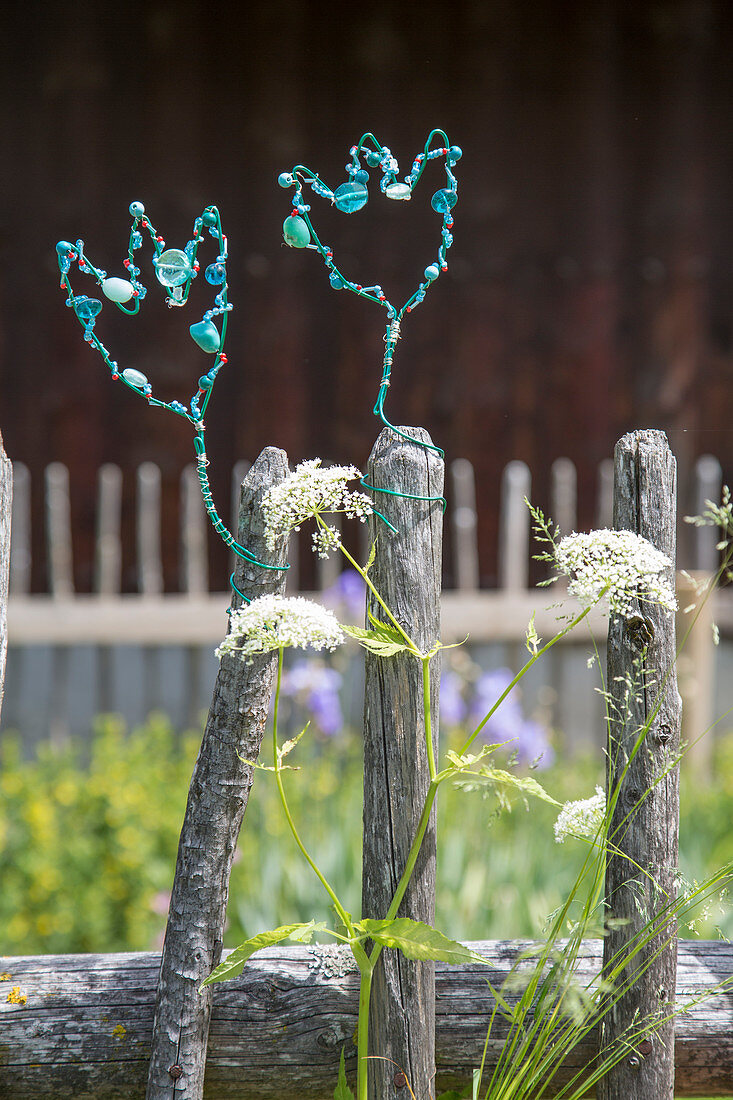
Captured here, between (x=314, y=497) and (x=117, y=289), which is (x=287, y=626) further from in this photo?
(x=117, y=289)

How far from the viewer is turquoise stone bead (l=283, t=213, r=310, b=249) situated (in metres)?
1.17

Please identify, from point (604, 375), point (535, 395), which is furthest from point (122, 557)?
point (604, 375)

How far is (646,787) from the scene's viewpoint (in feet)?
4.28

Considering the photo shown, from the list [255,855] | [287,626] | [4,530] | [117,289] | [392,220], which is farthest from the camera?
[392,220]

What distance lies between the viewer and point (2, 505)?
1274 mm

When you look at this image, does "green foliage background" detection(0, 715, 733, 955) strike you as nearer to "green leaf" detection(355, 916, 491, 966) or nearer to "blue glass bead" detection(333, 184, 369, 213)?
"green leaf" detection(355, 916, 491, 966)

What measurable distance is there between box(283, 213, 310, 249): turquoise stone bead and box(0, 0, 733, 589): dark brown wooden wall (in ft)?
10.7

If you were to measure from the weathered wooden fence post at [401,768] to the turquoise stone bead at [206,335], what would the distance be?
255 millimetres

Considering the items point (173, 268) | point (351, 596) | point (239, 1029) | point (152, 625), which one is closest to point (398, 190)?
point (173, 268)

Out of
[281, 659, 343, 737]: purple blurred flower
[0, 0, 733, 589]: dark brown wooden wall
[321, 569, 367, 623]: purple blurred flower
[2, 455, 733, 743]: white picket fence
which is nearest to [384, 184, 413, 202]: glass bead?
[321, 569, 367, 623]: purple blurred flower

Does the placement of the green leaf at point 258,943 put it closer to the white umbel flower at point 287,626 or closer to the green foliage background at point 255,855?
the white umbel flower at point 287,626

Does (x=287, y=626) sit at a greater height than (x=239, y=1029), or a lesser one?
greater

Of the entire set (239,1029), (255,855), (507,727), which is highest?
(507,727)

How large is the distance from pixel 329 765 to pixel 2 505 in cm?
199
